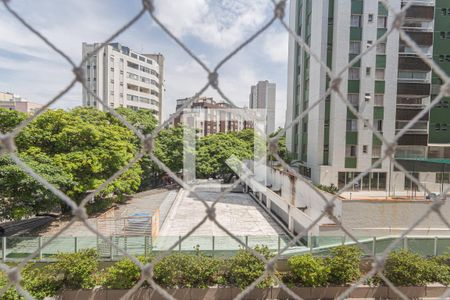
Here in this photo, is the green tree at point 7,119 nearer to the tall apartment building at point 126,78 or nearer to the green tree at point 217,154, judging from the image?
the green tree at point 217,154

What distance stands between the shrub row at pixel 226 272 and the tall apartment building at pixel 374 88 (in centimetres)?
426

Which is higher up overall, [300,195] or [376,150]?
[376,150]

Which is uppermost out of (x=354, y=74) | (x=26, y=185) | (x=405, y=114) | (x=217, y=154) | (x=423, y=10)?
(x=423, y=10)

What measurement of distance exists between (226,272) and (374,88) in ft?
22.0

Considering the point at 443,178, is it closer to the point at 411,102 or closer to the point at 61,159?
the point at 411,102

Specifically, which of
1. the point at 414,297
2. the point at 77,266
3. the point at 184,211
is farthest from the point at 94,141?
the point at 414,297

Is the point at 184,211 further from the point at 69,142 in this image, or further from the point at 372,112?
the point at 372,112

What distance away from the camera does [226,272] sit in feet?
13.6

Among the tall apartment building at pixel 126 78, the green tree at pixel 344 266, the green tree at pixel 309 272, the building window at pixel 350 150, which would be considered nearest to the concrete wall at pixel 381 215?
the green tree at pixel 344 266

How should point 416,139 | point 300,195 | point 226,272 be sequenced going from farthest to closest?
1. point 416,139
2. point 300,195
3. point 226,272

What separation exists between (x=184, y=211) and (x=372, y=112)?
627 cm

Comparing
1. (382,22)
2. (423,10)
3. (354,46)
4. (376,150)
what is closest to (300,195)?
(376,150)

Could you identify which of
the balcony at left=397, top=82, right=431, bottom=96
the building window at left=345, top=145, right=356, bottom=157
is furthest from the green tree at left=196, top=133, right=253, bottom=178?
the balcony at left=397, top=82, right=431, bottom=96

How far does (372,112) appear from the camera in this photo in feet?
26.7
